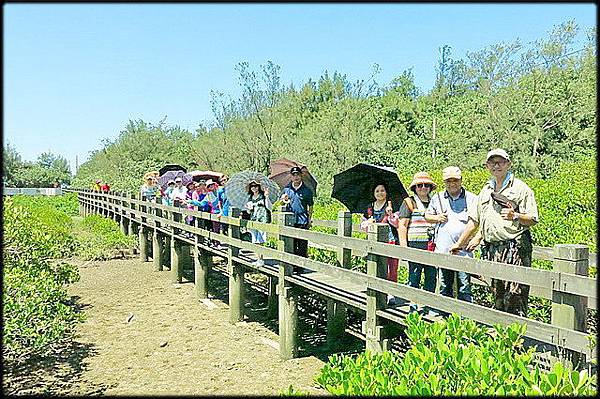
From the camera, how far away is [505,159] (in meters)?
4.71

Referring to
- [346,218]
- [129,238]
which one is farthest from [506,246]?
[129,238]

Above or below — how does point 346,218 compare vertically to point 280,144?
below

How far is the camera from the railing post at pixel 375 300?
552 centimetres

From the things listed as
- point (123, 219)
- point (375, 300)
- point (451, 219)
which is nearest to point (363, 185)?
point (375, 300)

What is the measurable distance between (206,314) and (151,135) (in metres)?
29.9

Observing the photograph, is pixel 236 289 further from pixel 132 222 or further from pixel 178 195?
pixel 132 222

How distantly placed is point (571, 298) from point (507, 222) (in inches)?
49.1

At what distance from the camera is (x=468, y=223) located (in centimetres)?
516

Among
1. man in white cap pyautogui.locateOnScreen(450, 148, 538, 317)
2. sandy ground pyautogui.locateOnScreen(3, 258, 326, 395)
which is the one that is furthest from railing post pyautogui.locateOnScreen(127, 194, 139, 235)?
man in white cap pyautogui.locateOnScreen(450, 148, 538, 317)

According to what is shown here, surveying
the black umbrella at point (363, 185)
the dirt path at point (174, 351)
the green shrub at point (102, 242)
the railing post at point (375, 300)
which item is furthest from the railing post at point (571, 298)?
the green shrub at point (102, 242)

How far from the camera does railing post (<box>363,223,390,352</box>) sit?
217 inches

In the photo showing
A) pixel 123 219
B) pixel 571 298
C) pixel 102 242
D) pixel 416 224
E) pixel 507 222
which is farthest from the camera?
pixel 123 219

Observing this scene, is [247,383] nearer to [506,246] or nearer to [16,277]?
[16,277]

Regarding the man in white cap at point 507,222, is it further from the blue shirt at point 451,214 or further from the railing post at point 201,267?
the railing post at point 201,267
